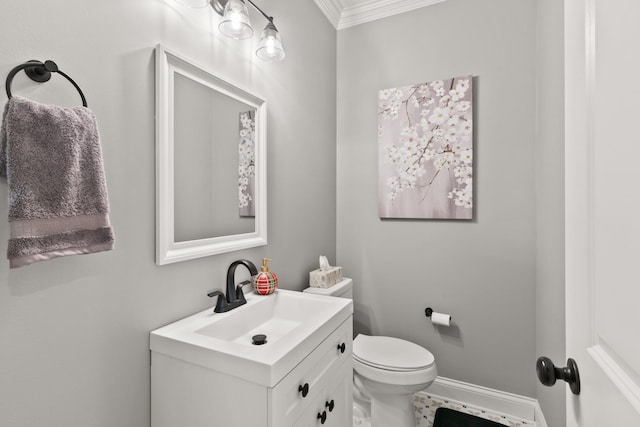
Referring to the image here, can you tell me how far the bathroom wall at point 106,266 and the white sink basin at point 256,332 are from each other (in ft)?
0.35

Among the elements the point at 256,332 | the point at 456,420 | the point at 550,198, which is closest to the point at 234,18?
the point at 256,332

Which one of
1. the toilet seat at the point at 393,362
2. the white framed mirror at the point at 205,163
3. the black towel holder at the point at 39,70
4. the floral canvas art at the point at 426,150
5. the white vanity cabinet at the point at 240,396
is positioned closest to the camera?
the black towel holder at the point at 39,70

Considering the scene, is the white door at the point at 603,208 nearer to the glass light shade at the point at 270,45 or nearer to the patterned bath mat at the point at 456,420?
the glass light shade at the point at 270,45

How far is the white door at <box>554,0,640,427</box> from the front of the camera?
401mm

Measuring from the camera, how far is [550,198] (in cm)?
145

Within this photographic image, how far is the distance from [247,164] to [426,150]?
1188 millimetres

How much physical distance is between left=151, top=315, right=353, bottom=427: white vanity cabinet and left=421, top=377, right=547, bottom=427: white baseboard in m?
1.17

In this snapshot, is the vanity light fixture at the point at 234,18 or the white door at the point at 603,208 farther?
the vanity light fixture at the point at 234,18

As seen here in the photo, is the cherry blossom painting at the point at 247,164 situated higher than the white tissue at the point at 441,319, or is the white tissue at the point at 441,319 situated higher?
the cherry blossom painting at the point at 247,164

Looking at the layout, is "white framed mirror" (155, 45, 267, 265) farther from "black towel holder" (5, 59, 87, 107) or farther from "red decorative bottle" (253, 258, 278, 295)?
"black towel holder" (5, 59, 87, 107)

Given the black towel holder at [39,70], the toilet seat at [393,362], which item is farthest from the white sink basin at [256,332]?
the black towel holder at [39,70]

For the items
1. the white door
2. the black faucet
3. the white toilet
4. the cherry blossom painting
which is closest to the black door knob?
the white door

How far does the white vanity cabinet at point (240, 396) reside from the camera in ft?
2.78

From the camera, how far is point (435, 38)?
204cm
